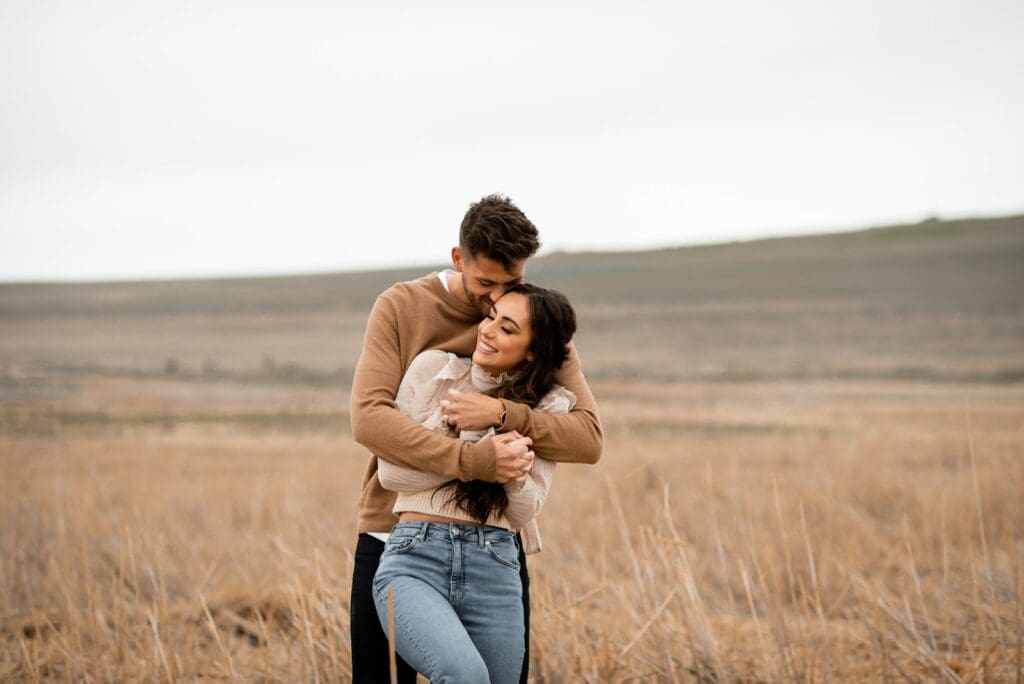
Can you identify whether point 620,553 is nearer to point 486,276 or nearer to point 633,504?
point 633,504

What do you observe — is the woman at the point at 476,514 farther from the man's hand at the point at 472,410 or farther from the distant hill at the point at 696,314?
the distant hill at the point at 696,314

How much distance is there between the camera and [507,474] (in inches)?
112

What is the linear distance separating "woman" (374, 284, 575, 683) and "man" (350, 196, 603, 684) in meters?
0.07

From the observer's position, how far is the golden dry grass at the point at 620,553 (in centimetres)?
411

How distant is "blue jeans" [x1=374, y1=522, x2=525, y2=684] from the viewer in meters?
2.79

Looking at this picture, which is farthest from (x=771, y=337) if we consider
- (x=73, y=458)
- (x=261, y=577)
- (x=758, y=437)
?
(x=261, y=577)

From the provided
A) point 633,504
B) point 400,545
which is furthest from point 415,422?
point 633,504

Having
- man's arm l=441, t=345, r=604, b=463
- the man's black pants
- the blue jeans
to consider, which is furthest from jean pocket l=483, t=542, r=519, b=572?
man's arm l=441, t=345, r=604, b=463

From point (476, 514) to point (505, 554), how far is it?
0.49 ft

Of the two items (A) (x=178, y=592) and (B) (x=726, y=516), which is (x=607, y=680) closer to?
(A) (x=178, y=592)

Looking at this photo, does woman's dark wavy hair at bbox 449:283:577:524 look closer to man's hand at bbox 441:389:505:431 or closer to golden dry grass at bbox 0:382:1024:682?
man's hand at bbox 441:389:505:431

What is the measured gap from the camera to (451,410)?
2922mm

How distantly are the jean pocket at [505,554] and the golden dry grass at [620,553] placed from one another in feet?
2.81

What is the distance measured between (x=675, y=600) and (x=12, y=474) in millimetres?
9371
